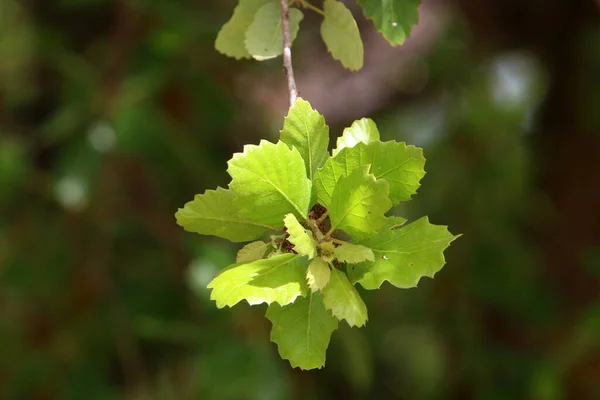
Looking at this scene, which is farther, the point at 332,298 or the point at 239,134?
the point at 239,134

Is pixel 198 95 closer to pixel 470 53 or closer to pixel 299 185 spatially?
pixel 470 53

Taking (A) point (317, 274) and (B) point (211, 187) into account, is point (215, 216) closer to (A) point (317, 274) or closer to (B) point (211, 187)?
(A) point (317, 274)

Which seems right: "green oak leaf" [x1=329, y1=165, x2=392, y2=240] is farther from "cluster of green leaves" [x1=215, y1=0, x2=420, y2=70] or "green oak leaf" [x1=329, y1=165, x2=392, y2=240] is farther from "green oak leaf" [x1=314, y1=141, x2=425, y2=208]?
"cluster of green leaves" [x1=215, y1=0, x2=420, y2=70]

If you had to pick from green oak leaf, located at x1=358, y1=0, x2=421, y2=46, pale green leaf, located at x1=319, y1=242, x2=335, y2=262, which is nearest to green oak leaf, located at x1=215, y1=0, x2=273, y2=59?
green oak leaf, located at x1=358, y1=0, x2=421, y2=46

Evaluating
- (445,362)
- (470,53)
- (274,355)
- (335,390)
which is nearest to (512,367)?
(445,362)

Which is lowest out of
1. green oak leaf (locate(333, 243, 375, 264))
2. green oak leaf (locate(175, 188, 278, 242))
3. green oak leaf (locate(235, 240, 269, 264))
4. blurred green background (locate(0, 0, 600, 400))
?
blurred green background (locate(0, 0, 600, 400))

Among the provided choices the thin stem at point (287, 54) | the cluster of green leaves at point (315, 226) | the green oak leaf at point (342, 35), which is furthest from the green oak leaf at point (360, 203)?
the green oak leaf at point (342, 35)

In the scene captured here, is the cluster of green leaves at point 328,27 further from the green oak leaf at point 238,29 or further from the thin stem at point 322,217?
the thin stem at point 322,217
